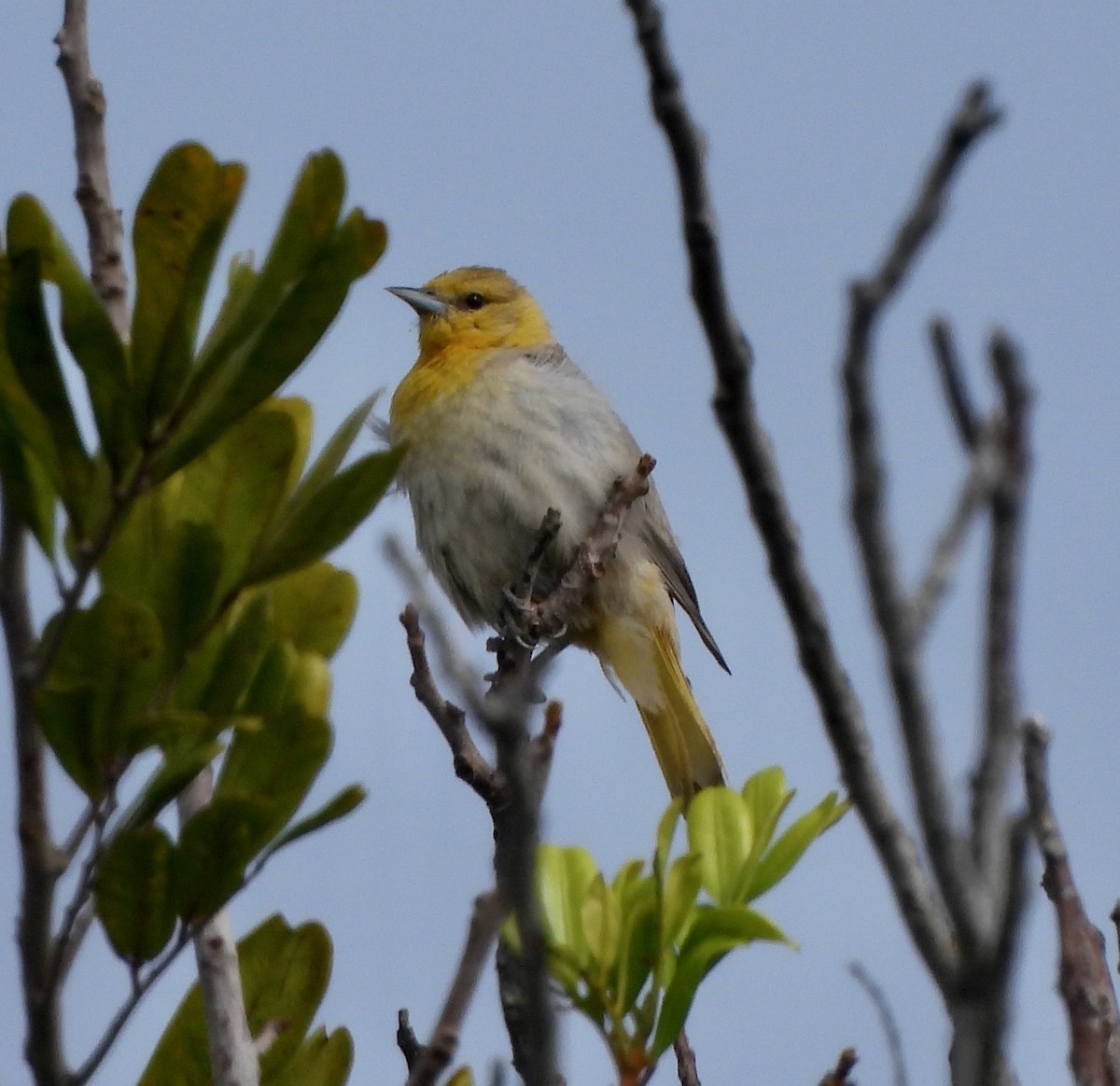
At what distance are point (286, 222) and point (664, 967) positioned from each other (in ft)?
3.14

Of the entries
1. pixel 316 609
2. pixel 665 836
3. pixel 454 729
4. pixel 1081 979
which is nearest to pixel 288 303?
pixel 316 609

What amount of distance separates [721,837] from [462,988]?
A: 1050 mm

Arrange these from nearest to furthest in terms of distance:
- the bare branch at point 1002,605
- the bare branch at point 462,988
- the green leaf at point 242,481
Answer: the bare branch at point 1002,605 → the bare branch at point 462,988 → the green leaf at point 242,481

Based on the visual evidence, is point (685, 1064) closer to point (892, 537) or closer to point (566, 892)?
point (566, 892)

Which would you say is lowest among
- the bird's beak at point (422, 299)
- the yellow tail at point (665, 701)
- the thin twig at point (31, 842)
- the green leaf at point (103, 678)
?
the thin twig at point (31, 842)

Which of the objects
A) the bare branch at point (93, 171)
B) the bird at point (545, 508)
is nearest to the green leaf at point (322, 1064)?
the bare branch at point (93, 171)

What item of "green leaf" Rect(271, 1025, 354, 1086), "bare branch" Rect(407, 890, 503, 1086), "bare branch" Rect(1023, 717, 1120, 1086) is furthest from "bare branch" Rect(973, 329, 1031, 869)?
"green leaf" Rect(271, 1025, 354, 1086)

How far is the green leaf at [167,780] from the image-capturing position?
5.17ft

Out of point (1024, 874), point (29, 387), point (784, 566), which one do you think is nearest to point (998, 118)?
point (784, 566)

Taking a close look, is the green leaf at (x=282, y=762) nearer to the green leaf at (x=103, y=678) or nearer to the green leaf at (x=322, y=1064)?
the green leaf at (x=103, y=678)

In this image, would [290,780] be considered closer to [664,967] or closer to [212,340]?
[212,340]

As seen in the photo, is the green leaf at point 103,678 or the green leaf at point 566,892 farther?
the green leaf at point 566,892

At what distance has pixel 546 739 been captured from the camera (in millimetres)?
1393

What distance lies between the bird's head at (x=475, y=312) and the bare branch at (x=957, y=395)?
197 inches
